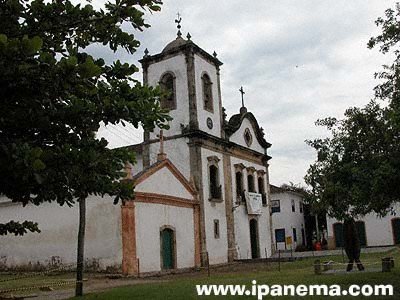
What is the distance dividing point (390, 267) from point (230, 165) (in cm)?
1795

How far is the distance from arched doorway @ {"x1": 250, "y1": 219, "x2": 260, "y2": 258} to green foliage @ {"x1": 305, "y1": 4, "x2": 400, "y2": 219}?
21620 mm

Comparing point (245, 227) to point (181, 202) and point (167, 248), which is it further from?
point (167, 248)

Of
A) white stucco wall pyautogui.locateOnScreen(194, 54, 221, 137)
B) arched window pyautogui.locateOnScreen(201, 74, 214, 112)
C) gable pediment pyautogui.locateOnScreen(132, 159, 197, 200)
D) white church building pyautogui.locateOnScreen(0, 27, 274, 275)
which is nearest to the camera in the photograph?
white church building pyautogui.locateOnScreen(0, 27, 274, 275)

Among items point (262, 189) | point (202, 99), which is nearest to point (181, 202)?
point (202, 99)

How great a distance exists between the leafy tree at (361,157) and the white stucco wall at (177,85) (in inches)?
704

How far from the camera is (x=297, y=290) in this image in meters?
11.0

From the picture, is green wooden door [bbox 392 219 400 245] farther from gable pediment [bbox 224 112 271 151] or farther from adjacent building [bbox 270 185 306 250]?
gable pediment [bbox 224 112 271 151]

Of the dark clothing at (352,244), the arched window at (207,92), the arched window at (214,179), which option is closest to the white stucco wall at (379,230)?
the arched window at (214,179)

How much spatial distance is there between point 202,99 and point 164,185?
24.8 feet

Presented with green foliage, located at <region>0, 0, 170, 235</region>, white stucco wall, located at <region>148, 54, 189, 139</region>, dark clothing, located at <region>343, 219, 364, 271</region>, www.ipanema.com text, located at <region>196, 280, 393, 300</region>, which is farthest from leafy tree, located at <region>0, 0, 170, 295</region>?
white stucco wall, located at <region>148, 54, 189, 139</region>

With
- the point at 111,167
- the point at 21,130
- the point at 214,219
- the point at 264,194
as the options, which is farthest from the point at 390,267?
the point at 264,194

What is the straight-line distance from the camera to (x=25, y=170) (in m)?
5.34

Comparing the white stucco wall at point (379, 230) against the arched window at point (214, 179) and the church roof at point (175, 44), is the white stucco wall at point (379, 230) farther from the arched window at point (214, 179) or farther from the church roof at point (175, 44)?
the church roof at point (175, 44)

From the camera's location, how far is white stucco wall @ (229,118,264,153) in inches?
1291
